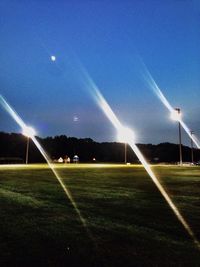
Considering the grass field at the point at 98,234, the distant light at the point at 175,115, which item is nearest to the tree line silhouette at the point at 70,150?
the distant light at the point at 175,115

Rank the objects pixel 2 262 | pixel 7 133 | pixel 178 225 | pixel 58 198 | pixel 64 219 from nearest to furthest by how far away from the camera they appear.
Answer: pixel 2 262, pixel 178 225, pixel 64 219, pixel 58 198, pixel 7 133

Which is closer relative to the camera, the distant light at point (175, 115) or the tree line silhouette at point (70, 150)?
the distant light at point (175, 115)

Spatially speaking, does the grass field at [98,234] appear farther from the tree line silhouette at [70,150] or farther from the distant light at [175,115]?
the tree line silhouette at [70,150]

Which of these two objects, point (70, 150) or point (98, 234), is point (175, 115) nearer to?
point (98, 234)

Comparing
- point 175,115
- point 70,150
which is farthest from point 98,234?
point 70,150

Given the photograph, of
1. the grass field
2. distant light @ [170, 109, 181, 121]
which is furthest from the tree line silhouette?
the grass field

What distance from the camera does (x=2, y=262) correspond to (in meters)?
5.98

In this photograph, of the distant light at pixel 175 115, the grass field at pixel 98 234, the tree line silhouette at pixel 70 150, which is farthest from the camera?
the tree line silhouette at pixel 70 150

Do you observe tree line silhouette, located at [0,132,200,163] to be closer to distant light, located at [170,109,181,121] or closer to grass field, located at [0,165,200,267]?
distant light, located at [170,109,181,121]

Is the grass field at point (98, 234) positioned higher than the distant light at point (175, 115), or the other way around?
the distant light at point (175, 115)

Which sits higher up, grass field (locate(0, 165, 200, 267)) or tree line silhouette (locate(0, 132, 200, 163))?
tree line silhouette (locate(0, 132, 200, 163))

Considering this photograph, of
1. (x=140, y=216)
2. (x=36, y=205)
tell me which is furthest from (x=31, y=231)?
(x=36, y=205)

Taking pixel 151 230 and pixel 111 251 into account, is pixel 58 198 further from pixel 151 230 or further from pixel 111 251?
pixel 111 251

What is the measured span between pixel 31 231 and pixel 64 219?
161 centimetres
